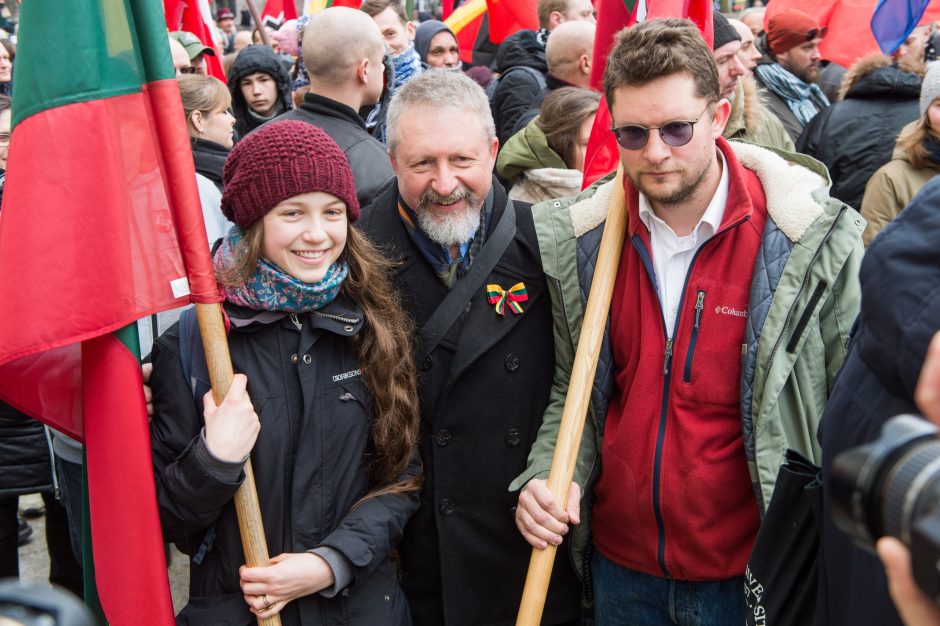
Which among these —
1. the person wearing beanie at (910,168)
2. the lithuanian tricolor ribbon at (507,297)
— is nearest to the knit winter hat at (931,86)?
the person wearing beanie at (910,168)

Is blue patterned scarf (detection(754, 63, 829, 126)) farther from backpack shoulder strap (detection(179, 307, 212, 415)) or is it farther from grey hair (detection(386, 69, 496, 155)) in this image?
backpack shoulder strap (detection(179, 307, 212, 415))

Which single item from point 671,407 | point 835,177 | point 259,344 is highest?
point 259,344

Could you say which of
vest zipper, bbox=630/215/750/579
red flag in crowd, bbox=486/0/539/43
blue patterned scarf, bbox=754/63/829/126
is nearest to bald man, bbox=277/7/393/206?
vest zipper, bbox=630/215/750/579

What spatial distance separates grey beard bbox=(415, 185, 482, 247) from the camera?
2.70 metres

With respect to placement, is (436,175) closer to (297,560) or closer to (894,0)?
(297,560)

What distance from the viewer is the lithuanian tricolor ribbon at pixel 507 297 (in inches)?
107

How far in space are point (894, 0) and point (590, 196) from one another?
4.91 metres

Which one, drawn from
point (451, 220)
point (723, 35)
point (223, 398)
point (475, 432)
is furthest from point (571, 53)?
point (223, 398)

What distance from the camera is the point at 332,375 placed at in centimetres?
245

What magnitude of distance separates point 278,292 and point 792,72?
5.01 metres

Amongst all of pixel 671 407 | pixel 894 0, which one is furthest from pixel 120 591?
pixel 894 0

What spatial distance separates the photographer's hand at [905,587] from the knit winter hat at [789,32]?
5.81m

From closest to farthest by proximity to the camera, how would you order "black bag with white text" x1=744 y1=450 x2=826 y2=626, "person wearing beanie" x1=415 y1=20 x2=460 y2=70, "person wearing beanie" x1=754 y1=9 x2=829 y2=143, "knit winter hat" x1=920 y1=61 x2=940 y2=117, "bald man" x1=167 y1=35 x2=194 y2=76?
"black bag with white text" x1=744 y1=450 x2=826 y2=626, "knit winter hat" x1=920 y1=61 x2=940 y2=117, "bald man" x1=167 y1=35 x2=194 y2=76, "person wearing beanie" x1=754 y1=9 x2=829 y2=143, "person wearing beanie" x1=415 y1=20 x2=460 y2=70

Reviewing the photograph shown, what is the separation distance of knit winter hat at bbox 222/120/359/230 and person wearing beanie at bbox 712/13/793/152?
2430 mm
